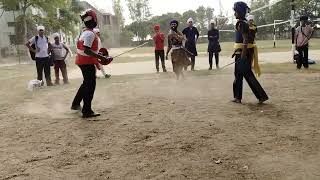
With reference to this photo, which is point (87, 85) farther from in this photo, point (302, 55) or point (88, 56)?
point (302, 55)

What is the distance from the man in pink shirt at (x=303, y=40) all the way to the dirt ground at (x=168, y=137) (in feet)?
13.8

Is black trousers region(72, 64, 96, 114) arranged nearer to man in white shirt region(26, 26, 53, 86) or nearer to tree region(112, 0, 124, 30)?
man in white shirt region(26, 26, 53, 86)

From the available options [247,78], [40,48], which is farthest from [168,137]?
[40,48]

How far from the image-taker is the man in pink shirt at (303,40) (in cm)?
1495

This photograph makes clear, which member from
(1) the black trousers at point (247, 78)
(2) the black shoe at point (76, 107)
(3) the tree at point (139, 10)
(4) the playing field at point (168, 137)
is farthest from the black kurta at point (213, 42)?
(3) the tree at point (139, 10)

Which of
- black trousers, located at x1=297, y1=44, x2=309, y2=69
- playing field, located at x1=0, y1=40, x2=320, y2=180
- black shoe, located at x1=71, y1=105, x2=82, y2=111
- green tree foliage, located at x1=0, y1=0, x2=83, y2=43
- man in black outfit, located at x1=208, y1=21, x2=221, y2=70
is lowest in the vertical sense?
playing field, located at x1=0, y1=40, x2=320, y2=180

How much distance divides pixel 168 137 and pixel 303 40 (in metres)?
10.00

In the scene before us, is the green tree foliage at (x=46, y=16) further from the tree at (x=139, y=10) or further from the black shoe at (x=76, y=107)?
the tree at (x=139, y=10)

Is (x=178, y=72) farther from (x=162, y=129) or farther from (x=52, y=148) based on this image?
(x=52, y=148)

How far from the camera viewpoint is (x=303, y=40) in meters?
15.0

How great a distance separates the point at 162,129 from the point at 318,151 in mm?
2404

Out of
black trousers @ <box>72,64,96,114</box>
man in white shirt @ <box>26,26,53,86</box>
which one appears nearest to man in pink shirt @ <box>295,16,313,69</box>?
man in white shirt @ <box>26,26,53,86</box>

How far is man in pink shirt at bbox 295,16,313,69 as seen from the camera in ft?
49.0

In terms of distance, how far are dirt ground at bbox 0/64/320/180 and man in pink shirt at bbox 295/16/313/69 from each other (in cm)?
421
